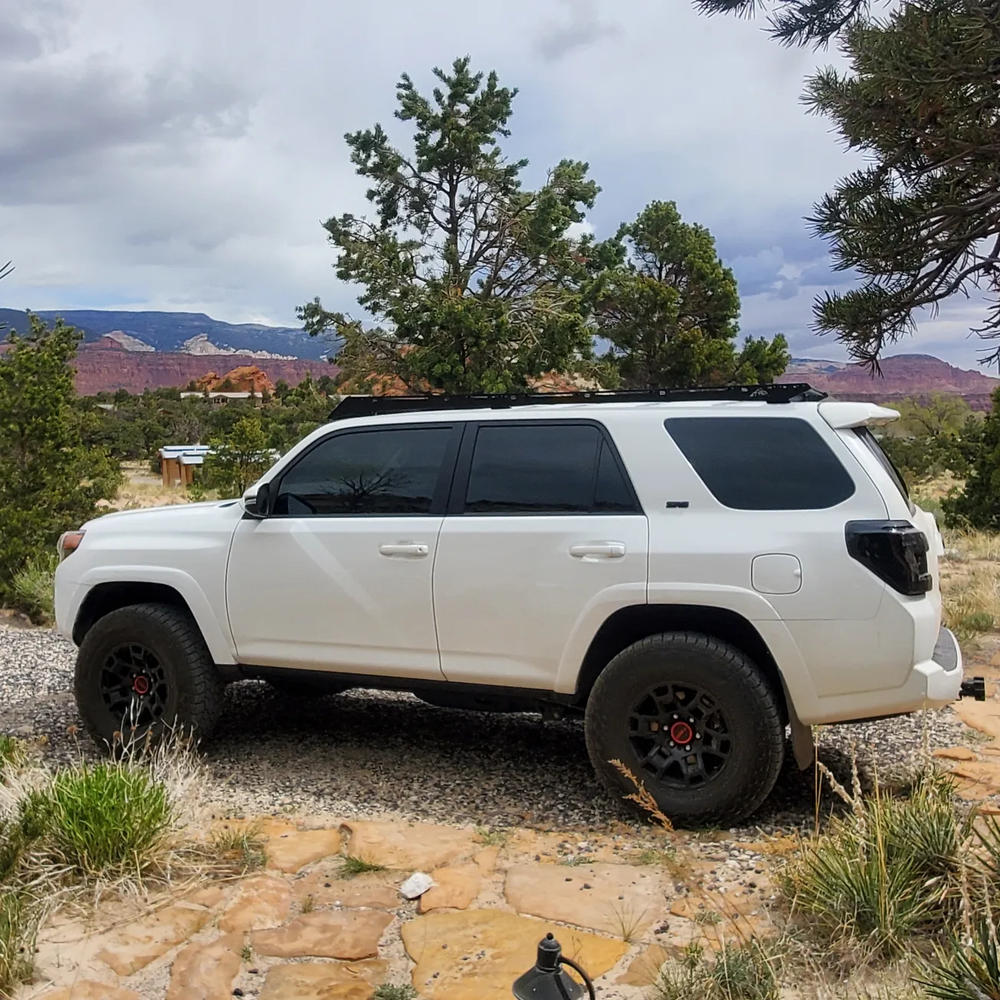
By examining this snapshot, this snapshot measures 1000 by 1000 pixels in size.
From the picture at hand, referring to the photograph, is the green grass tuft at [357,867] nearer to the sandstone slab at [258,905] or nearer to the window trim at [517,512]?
the sandstone slab at [258,905]

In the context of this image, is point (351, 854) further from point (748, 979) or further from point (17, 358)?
point (17, 358)

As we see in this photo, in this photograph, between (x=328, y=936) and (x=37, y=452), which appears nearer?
(x=328, y=936)

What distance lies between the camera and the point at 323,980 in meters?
3.07

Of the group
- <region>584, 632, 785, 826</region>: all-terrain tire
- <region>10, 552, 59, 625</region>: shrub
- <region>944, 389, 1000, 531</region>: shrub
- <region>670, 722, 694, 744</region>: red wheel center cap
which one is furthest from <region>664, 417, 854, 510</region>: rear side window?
<region>944, 389, 1000, 531</region>: shrub

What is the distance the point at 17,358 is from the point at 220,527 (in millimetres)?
7683

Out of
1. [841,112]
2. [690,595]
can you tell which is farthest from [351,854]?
[841,112]

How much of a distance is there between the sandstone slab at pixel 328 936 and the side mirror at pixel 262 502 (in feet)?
7.29

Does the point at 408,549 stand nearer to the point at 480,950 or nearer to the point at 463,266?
the point at 480,950

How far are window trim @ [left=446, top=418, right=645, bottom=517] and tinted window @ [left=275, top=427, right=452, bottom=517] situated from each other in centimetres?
12

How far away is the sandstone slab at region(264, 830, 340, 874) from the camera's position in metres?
3.88

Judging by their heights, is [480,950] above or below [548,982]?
below

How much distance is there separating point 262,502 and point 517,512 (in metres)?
1.38

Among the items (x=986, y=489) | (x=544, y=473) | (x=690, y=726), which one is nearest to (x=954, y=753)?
(x=690, y=726)

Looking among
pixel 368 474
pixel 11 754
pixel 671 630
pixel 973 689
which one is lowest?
pixel 11 754
